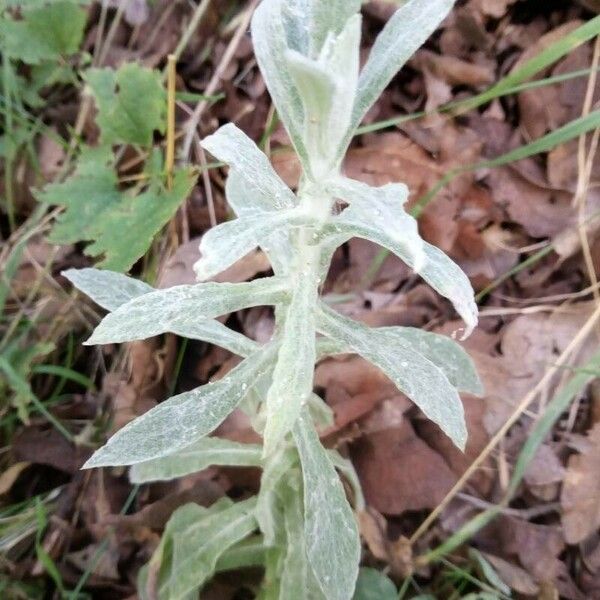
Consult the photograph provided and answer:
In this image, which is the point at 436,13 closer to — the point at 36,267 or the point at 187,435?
the point at 187,435

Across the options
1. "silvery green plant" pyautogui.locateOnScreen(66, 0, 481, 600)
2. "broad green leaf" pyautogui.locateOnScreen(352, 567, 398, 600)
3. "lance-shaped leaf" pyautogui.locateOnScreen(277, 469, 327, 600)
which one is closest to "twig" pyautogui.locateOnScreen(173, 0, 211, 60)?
"silvery green plant" pyautogui.locateOnScreen(66, 0, 481, 600)

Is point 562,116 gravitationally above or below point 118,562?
above

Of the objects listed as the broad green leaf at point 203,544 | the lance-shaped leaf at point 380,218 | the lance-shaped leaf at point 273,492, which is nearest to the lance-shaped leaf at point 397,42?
the lance-shaped leaf at point 380,218

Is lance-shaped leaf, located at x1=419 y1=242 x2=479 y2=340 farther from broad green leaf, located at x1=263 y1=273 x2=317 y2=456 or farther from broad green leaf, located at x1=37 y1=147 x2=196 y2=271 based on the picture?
broad green leaf, located at x1=37 y1=147 x2=196 y2=271

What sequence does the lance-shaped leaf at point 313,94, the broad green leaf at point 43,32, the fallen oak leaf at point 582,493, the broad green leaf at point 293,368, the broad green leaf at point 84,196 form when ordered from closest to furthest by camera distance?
the lance-shaped leaf at point 313,94 < the broad green leaf at point 293,368 < the fallen oak leaf at point 582,493 < the broad green leaf at point 84,196 < the broad green leaf at point 43,32

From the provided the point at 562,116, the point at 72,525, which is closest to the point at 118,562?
the point at 72,525

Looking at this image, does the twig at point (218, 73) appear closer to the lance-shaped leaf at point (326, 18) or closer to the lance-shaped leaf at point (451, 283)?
the lance-shaped leaf at point (326, 18)
